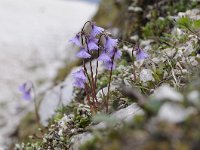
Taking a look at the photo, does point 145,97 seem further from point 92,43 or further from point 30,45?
point 30,45

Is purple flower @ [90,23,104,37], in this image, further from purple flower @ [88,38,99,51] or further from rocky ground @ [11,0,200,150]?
rocky ground @ [11,0,200,150]

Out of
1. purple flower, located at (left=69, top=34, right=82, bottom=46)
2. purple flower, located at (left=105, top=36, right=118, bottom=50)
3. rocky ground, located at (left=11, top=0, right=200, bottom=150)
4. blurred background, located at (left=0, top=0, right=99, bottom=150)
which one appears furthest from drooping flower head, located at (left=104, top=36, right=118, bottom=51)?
blurred background, located at (left=0, top=0, right=99, bottom=150)

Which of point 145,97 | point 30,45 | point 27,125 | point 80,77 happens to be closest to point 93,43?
point 80,77

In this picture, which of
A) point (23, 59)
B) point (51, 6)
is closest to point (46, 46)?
point (23, 59)

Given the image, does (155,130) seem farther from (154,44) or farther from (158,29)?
(158,29)

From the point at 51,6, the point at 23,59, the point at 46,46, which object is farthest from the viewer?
the point at 51,6

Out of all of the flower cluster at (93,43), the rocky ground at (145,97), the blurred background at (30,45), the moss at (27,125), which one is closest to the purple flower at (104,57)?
the flower cluster at (93,43)

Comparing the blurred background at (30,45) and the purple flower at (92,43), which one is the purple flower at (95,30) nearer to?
the purple flower at (92,43)
